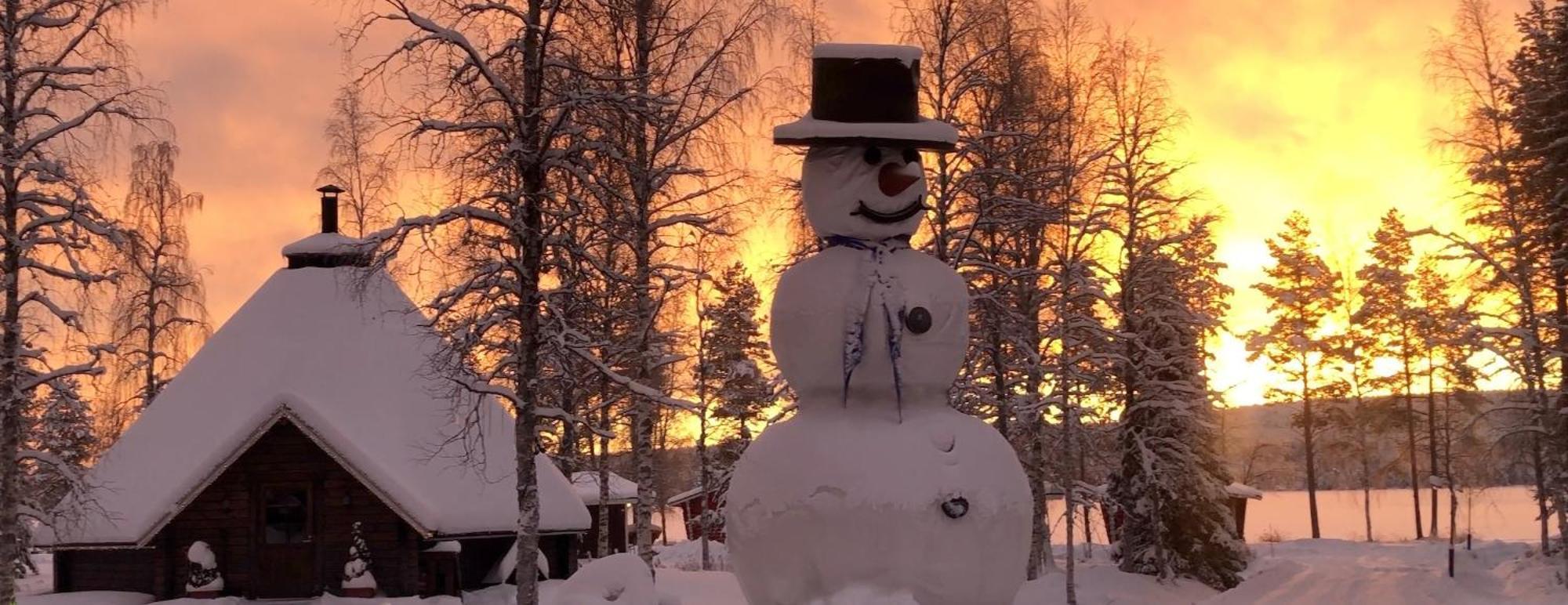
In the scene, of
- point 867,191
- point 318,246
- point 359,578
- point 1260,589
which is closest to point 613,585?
point 359,578

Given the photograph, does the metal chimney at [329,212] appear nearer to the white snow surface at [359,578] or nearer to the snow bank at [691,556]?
the white snow surface at [359,578]

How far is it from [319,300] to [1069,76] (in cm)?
1295

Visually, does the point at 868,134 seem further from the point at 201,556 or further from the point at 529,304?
the point at 201,556

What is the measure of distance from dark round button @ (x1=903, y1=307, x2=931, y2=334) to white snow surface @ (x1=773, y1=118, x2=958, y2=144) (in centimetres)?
116

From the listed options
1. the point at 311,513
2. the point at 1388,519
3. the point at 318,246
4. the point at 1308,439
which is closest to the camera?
the point at 311,513

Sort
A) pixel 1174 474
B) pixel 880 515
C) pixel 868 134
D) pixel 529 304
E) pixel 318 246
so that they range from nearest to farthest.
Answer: pixel 880 515 < pixel 868 134 < pixel 529 304 < pixel 318 246 < pixel 1174 474

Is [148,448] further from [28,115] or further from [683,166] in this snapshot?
[683,166]

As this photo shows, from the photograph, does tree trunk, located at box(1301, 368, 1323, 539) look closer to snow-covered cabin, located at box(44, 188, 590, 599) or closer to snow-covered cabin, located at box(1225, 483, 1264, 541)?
snow-covered cabin, located at box(1225, 483, 1264, 541)

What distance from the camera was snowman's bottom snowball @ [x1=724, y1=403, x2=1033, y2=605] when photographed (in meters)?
8.55

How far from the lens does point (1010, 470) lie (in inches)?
356

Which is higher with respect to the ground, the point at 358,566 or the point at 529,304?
the point at 529,304

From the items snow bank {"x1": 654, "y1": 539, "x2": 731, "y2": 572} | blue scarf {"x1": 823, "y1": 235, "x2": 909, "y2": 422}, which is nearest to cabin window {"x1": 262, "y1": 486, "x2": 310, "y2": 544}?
blue scarf {"x1": 823, "y1": 235, "x2": 909, "y2": 422}

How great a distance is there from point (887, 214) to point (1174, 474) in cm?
2084

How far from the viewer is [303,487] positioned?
19609 millimetres
